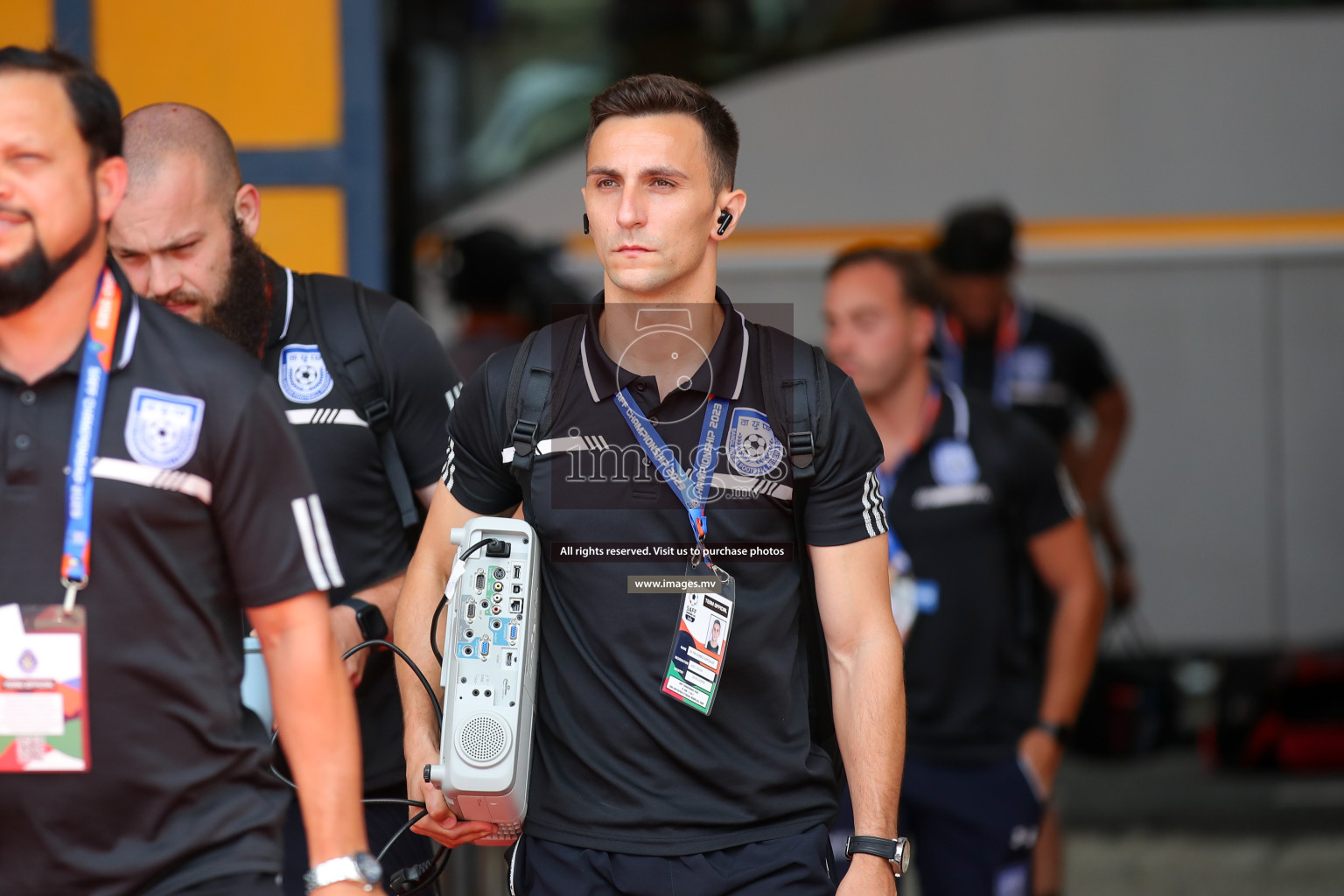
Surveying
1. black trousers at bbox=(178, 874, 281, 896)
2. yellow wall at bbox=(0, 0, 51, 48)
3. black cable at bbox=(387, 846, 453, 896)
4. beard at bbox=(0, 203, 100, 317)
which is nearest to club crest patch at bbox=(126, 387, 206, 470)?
beard at bbox=(0, 203, 100, 317)

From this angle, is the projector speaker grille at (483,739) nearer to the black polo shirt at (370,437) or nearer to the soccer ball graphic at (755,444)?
the soccer ball graphic at (755,444)

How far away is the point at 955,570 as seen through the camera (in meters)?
4.15

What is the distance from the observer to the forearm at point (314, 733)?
2.27 m

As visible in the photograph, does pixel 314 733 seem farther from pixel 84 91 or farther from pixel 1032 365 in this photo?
pixel 1032 365

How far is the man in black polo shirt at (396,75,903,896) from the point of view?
2670 mm

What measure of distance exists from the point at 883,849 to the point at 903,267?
1.99 metres

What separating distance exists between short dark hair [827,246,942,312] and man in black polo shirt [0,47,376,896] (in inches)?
91.1

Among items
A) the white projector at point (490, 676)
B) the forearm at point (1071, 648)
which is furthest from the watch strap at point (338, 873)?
the forearm at point (1071, 648)

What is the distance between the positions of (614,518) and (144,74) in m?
2.46

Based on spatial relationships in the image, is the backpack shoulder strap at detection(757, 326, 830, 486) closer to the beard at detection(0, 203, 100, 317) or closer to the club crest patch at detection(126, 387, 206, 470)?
the club crest patch at detection(126, 387, 206, 470)

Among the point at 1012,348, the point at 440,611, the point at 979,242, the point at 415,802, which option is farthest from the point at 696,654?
the point at 1012,348

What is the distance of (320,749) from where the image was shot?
7.43 feet

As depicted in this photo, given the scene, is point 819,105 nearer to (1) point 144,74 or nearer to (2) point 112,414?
(1) point 144,74

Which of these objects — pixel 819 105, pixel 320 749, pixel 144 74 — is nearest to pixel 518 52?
pixel 819 105
